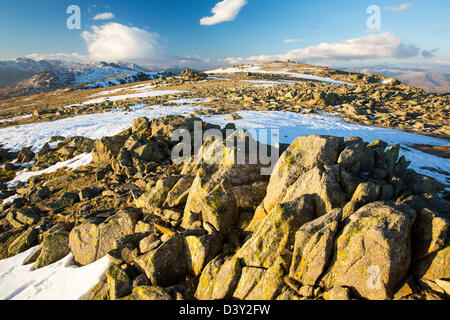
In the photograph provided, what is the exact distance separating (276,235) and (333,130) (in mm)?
23792

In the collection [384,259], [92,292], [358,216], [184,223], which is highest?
[358,216]

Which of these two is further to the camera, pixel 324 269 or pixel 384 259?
pixel 324 269

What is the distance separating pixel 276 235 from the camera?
280 inches

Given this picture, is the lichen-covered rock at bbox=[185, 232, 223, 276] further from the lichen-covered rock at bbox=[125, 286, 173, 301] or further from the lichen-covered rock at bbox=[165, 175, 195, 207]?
the lichen-covered rock at bbox=[165, 175, 195, 207]

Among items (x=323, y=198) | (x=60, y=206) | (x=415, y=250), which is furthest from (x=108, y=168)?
(x=415, y=250)

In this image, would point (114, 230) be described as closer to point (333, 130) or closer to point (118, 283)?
point (118, 283)

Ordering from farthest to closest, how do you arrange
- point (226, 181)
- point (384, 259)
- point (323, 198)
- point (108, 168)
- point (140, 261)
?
point (108, 168)
point (226, 181)
point (140, 261)
point (323, 198)
point (384, 259)

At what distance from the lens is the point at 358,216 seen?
→ 243 inches

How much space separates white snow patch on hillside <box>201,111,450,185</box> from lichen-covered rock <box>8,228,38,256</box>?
20.8 m

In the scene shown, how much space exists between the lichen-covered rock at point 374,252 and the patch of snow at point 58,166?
881 inches

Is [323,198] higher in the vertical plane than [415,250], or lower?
higher

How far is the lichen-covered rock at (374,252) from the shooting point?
5.41 metres
